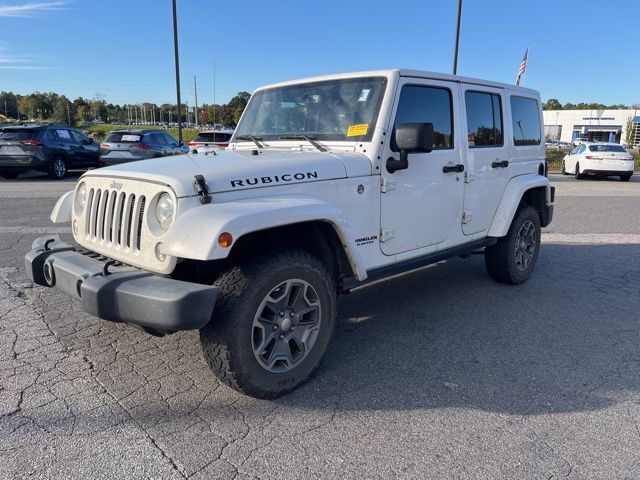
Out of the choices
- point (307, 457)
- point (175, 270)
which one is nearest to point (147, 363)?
point (175, 270)

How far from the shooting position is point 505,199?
16.5 ft

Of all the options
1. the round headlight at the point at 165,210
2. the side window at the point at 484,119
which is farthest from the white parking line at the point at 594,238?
the round headlight at the point at 165,210

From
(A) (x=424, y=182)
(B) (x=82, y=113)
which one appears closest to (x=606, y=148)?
(A) (x=424, y=182)

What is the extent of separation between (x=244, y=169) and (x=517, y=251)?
3494 millimetres

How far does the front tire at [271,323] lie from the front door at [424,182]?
807 mm

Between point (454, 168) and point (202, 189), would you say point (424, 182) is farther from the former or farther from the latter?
point (202, 189)

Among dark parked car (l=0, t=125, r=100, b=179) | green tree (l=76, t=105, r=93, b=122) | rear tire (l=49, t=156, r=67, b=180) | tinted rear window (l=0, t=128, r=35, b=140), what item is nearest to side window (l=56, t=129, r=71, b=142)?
dark parked car (l=0, t=125, r=100, b=179)

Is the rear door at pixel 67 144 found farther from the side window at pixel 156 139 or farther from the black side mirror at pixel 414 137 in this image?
the black side mirror at pixel 414 137

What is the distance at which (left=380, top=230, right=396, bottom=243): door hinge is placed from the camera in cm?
370

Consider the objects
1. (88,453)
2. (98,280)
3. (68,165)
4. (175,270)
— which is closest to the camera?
(88,453)

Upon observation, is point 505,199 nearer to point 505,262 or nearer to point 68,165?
point 505,262

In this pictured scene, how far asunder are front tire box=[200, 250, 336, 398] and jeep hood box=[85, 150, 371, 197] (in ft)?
1.53

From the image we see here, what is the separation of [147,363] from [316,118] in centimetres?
218

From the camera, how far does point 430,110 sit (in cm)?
412
